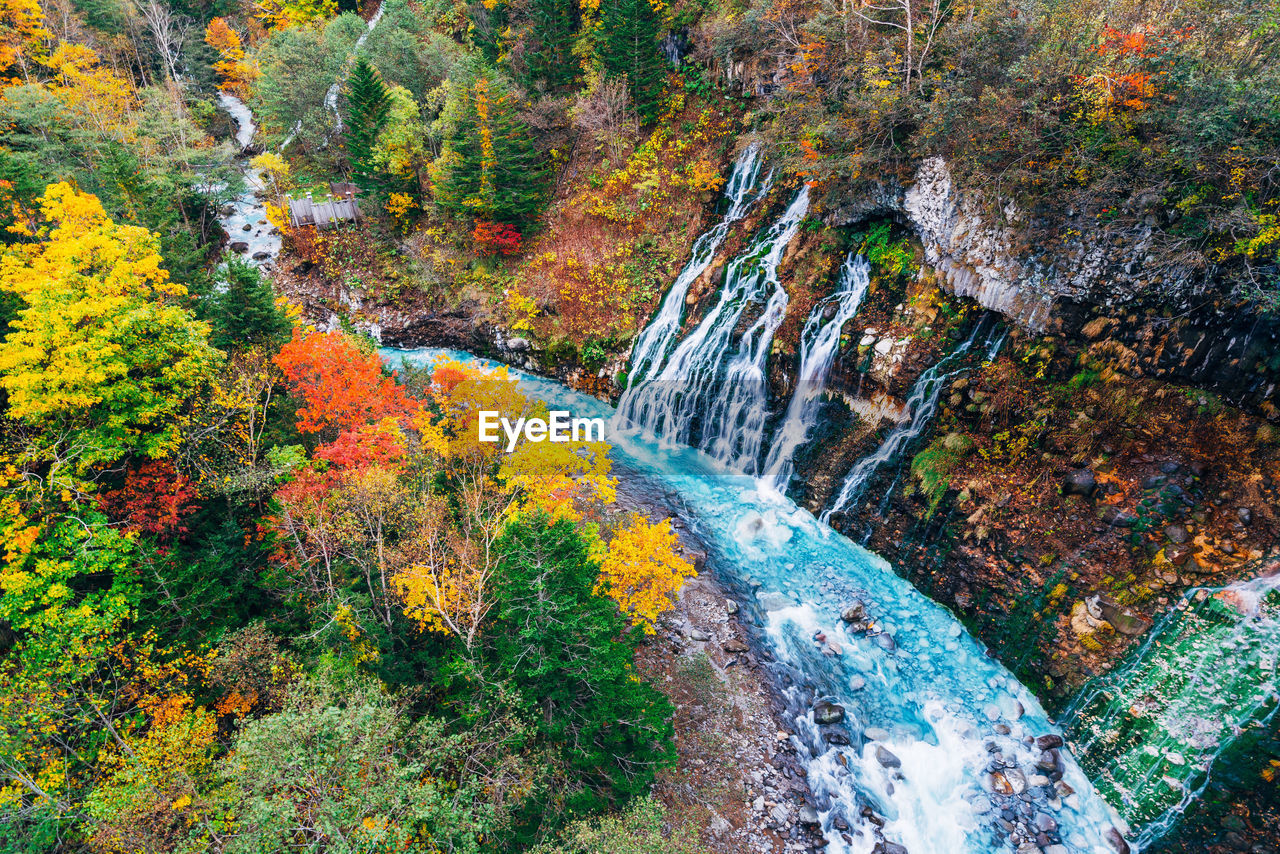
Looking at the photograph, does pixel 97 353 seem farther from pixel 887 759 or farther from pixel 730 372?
pixel 887 759

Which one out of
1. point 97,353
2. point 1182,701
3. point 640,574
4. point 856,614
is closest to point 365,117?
point 97,353

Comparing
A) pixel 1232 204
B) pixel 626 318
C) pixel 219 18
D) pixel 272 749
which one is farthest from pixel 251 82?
Result: pixel 1232 204

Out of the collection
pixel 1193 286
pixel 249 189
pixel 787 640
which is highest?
pixel 1193 286

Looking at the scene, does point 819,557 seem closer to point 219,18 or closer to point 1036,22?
point 1036,22

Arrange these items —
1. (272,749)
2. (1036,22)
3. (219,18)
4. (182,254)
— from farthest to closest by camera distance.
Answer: (219,18) < (182,254) < (1036,22) < (272,749)

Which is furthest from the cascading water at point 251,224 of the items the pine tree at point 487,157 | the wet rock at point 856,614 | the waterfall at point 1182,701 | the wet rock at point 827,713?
the waterfall at point 1182,701

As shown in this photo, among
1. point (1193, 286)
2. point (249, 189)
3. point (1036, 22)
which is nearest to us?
point (1193, 286)
